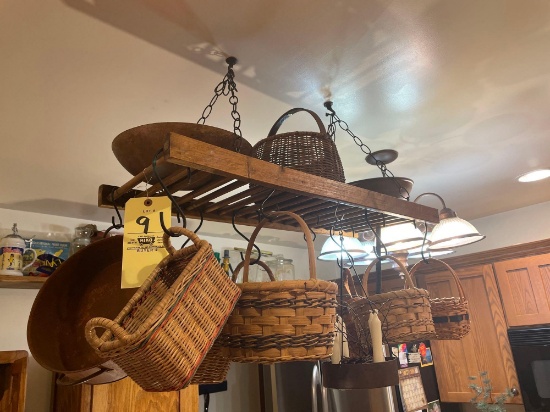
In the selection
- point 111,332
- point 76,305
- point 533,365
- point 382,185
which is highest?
point 382,185

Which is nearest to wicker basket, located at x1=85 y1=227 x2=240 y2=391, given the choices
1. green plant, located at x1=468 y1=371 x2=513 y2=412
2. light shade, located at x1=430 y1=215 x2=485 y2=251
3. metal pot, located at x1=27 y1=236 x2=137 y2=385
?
metal pot, located at x1=27 y1=236 x2=137 y2=385

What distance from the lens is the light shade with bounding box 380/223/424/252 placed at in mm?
1470

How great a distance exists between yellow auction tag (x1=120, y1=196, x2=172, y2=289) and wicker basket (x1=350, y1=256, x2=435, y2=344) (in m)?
0.49

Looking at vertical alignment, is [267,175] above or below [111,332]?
above

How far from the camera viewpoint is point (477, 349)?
262 centimetres

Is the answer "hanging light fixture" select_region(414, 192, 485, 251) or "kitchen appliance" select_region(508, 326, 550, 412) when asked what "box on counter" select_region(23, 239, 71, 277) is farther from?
"kitchen appliance" select_region(508, 326, 550, 412)

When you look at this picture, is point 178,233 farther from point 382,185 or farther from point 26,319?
point 26,319

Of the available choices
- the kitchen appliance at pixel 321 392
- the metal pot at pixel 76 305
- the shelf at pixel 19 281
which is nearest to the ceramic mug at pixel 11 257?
the shelf at pixel 19 281

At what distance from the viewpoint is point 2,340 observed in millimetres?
2162

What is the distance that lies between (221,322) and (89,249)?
21.1 inches

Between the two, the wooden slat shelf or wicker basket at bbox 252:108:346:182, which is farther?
wicker basket at bbox 252:108:346:182

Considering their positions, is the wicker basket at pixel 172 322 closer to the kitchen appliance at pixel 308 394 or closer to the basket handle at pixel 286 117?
the basket handle at pixel 286 117

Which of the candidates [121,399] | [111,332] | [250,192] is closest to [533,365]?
[121,399]

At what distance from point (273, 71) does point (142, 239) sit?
0.72 meters
